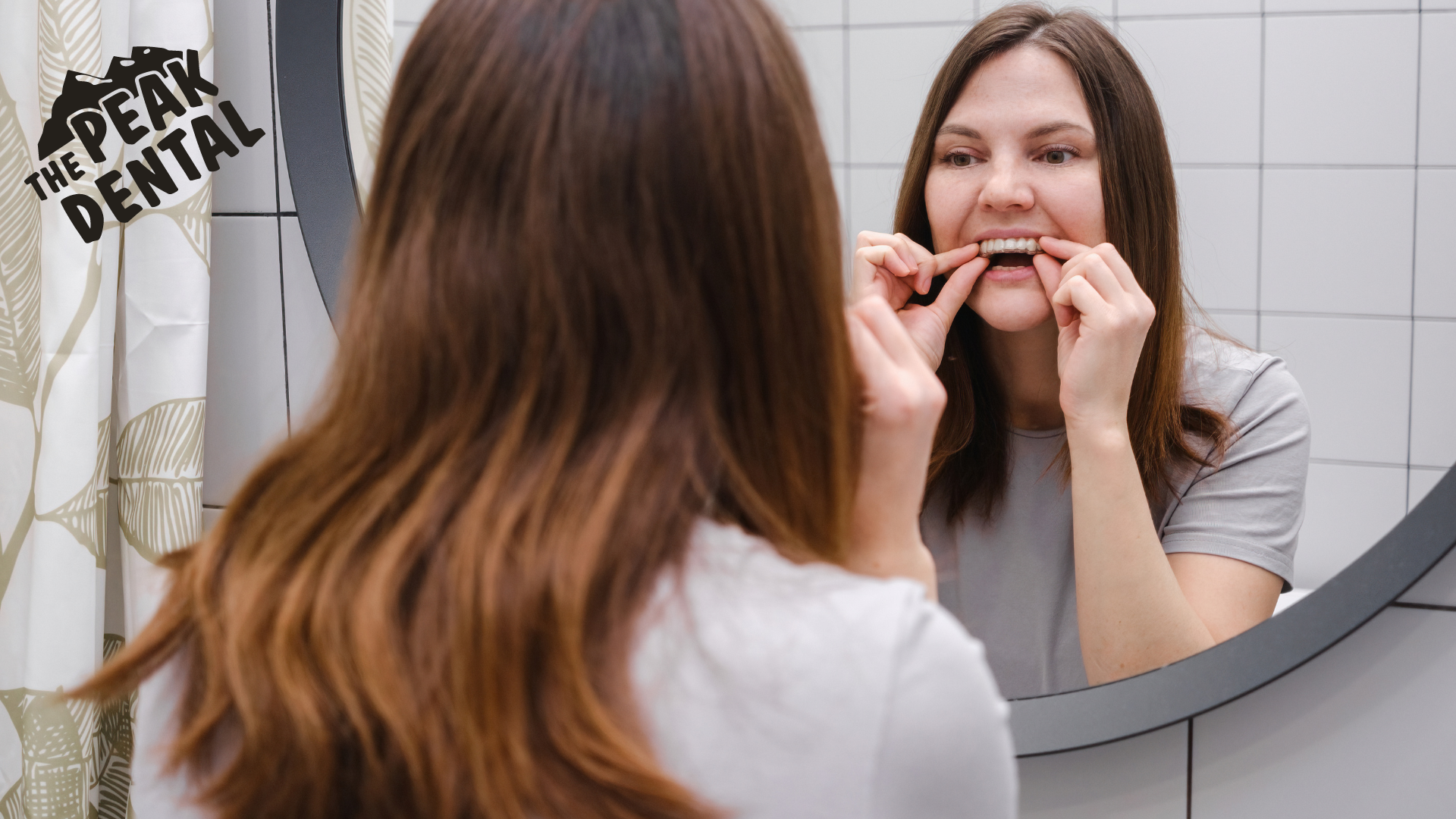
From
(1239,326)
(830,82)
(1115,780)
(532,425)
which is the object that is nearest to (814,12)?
(830,82)

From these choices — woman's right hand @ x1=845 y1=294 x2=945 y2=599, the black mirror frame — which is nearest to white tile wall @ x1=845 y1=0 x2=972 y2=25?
woman's right hand @ x1=845 y1=294 x2=945 y2=599

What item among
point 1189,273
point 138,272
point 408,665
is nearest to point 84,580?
point 138,272

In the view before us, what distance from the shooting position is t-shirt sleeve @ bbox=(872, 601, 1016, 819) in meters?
0.37

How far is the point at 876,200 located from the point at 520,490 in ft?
1.51

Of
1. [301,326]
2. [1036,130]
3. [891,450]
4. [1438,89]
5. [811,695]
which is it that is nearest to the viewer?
[811,695]

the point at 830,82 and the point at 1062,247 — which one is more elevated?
the point at 830,82

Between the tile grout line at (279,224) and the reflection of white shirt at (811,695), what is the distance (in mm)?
572

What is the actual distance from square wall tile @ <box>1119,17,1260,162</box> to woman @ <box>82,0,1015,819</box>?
15.0 inches

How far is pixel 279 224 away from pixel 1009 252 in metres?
0.58

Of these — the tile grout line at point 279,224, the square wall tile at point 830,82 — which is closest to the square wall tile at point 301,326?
the tile grout line at point 279,224

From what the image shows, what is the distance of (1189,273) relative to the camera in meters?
0.72

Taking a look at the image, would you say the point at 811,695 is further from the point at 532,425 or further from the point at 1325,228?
the point at 1325,228

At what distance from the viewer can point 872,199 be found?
2.50 ft

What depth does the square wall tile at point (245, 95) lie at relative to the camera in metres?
0.83
